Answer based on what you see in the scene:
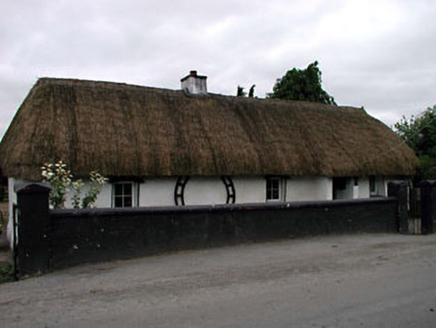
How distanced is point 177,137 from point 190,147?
607 mm

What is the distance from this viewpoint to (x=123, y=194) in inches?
510

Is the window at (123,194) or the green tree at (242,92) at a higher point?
the green tree at (242,92)

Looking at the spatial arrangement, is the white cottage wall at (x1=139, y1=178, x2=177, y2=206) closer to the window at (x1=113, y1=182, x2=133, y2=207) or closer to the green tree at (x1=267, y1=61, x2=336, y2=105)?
the window at (x1=113, y1=182, x2=133, y2=207)

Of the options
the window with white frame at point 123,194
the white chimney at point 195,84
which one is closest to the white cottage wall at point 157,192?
the window with white frame at point 123,194

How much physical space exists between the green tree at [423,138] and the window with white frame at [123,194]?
14365mm

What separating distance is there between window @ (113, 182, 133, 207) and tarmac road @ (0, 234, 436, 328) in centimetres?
468

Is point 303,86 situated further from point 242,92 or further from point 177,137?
point 177,137

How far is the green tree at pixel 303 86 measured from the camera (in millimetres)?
31891

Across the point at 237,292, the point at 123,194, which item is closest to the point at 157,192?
the point at 123,194

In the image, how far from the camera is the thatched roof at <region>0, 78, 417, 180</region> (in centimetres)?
1194

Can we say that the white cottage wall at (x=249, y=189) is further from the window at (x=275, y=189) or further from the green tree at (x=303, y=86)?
the green tree at (x=303, y=86)

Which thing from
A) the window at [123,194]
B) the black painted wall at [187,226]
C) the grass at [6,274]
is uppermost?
the window at [123,194]

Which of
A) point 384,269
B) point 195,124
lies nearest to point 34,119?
point 195,124

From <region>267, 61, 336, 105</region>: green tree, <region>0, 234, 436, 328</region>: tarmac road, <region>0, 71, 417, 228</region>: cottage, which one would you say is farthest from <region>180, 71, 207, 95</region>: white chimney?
<region>267, 61, 336, 105</region>: green tree
